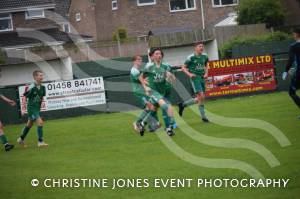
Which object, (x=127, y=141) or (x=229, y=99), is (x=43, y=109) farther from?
(x=127, y=141)

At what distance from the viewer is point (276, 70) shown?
30.4 m

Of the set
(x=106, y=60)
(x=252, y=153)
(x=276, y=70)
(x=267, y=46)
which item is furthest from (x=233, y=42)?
(x=252, y=153)

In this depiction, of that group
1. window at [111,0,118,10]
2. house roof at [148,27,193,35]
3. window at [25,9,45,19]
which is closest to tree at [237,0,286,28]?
house roof at [148,27,193,35]

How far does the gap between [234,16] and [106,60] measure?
16.9m

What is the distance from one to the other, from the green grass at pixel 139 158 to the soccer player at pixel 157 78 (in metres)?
1.05

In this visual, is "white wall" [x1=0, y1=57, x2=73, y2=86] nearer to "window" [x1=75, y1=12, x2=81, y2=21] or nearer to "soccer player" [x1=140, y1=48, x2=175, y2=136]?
"window" [x1=75, y1=12, x2=81, y2=21]

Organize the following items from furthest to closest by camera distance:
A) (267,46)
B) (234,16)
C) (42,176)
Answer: (234,16) → (267,46) → (42,176)

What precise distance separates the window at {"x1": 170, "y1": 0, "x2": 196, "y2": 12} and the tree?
713 cm

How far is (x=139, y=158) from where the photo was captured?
14.5 meters

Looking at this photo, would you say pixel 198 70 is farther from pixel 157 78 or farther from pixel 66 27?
pixel 66 27

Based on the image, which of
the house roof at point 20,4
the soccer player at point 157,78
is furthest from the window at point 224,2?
the soccer player at point 157,78

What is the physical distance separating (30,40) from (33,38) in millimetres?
918

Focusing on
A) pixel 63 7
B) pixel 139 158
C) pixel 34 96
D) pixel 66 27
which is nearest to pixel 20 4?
pixel 66 27

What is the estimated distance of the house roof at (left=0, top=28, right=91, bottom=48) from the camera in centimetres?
5822
